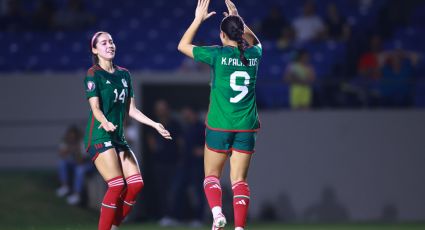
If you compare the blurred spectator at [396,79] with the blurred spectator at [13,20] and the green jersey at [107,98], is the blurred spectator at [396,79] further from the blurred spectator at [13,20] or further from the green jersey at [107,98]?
the blurred spectator at [13,20]

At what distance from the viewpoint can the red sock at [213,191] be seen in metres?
9.55

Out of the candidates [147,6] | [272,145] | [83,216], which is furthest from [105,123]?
[147,6]

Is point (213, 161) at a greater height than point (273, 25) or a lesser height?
lesser

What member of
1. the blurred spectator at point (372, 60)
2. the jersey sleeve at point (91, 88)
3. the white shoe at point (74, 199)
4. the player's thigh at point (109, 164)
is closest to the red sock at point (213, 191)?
the player's thigh at point (109, 164)

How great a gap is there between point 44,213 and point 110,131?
671cm

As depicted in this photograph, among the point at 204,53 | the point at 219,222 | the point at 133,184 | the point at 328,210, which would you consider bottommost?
the point at 328,210

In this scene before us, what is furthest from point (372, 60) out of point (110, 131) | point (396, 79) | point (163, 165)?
point (110, 131)

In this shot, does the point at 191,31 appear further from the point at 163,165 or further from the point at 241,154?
the point at 163,165

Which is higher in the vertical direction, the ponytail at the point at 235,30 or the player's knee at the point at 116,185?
the ponytail at the point at 235,30

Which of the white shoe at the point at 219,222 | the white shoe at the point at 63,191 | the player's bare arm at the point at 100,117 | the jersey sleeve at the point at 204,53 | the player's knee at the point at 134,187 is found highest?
the jersey sleeve at the point at 204,53

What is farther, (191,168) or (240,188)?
(191,168)

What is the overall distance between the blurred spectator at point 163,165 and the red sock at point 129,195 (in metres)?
6.68

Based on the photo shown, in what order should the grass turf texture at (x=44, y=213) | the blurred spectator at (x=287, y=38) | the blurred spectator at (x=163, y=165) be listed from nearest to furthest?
the grass turf texture at (x=44, y=213)
the blurred spectator at (x=163, y=165)
the blurred spectator at (x=287, y=38)

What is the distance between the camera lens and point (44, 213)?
15648 millimetres
